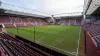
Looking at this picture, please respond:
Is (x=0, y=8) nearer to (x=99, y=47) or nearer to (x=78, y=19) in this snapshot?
(x=99, y=47)

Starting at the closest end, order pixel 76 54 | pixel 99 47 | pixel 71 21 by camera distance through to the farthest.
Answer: pixel 99 47 → pixel 76 54 → pixel 71 21

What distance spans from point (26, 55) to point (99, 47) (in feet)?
19.8

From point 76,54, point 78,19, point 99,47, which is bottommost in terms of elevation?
point 76,54

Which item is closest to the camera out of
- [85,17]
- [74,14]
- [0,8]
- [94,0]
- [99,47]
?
[99,47]

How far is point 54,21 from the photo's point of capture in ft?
236

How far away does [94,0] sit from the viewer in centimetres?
1983

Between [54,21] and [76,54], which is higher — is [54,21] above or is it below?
above

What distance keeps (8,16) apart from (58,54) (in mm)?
36983

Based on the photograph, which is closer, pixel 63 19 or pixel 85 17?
pixel 85 17

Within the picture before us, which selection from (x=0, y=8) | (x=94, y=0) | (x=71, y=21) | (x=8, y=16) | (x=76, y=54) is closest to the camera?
(x=76, y=54)

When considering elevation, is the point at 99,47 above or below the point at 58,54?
above

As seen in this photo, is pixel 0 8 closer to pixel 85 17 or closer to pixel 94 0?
pixel 94 0

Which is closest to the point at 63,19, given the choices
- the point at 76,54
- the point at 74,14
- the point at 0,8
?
the point at 74,14

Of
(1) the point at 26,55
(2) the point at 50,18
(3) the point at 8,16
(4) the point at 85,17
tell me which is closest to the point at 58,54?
(1) the point at 26,55
